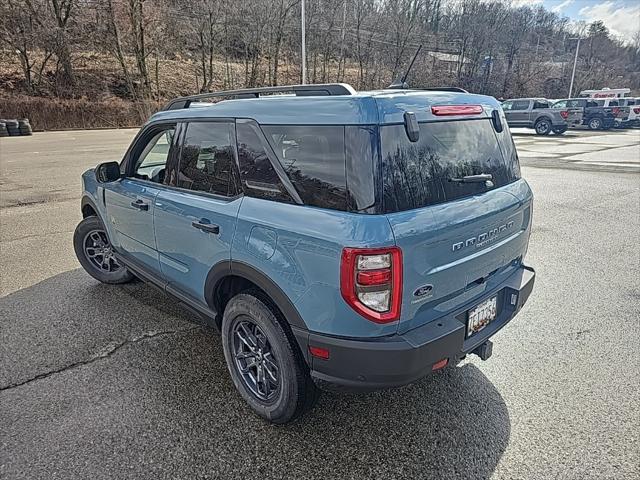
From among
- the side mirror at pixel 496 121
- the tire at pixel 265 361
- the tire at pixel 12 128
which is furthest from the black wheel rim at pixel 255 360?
the tire at pixel 12 128

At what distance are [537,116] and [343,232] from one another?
2614cm

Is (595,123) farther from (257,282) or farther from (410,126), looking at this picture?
(257,282)

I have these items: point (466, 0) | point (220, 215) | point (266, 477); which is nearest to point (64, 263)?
point (220, 215)

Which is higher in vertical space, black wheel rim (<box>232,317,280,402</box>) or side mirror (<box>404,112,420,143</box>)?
side mirror (<box>404,112,420,143</box>)

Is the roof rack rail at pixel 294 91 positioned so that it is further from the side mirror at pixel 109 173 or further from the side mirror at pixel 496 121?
the side mirror at pixel 496 121

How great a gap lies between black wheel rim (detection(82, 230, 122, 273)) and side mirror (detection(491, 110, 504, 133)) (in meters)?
3.60

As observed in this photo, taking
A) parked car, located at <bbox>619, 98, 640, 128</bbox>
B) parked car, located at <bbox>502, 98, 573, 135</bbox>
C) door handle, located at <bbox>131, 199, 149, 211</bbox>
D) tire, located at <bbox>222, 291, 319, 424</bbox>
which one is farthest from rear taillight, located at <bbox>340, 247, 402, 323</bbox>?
parked car, located at <bbox>619, 98, 640, 128</bbox>

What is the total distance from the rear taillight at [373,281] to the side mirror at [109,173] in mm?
2571

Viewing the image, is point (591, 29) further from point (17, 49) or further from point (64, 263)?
point (64, 263)

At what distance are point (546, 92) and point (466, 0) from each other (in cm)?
1576

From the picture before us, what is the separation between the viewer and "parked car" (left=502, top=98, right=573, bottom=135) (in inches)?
911

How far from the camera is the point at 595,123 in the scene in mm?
27609

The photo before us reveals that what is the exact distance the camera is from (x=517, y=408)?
2529 millimetres

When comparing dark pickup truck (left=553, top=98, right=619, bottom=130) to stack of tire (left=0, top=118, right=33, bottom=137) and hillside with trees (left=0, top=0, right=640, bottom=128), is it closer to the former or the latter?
hillside with trees (left=0, top=0, right=640, bottom=128)
